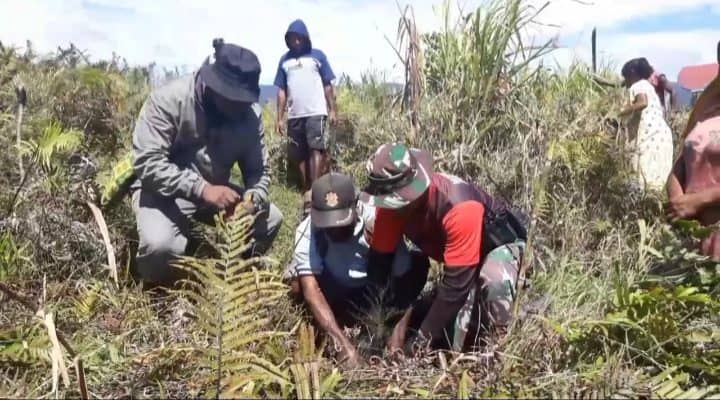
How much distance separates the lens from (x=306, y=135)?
7656 mm

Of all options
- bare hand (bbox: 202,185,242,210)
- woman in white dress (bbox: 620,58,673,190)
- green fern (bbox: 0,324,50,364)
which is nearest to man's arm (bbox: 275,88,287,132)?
woman in white dress (bbox: 620,58,673,190)

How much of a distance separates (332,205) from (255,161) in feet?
3.32

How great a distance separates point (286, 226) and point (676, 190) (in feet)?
9.09

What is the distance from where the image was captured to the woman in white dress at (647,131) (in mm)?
5938

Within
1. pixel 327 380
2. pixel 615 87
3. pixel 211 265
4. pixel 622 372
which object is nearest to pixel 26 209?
pixel 211 265

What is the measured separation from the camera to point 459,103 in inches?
208

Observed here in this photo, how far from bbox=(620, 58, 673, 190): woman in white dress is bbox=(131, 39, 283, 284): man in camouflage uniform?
8.92 ft

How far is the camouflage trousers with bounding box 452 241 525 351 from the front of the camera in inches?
136

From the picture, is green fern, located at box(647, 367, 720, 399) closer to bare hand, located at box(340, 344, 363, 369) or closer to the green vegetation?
the green vegetation

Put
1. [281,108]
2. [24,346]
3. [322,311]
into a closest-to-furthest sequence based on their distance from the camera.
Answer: [24,346]
[322,311]
[281,108]

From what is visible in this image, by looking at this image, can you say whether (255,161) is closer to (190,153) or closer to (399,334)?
(190,153)

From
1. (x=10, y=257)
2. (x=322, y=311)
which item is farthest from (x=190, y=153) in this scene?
(x=322, y=311)

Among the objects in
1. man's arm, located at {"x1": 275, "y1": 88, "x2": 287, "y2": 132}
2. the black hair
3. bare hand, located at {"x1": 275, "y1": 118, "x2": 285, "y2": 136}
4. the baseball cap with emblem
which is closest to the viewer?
the baseball cap with emblem

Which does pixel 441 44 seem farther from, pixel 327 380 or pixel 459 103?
pixel 327 380
